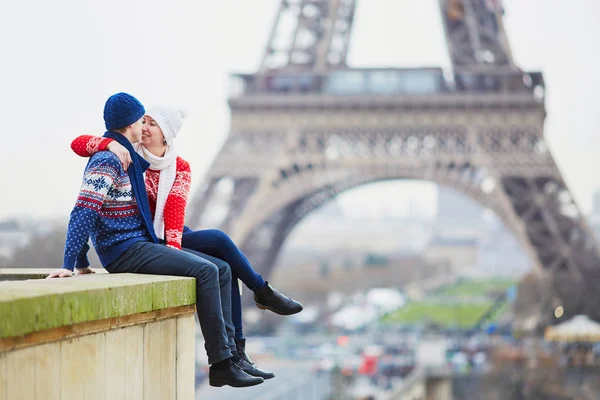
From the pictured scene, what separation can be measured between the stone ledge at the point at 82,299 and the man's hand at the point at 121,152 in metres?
0.49

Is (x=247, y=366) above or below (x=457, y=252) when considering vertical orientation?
above

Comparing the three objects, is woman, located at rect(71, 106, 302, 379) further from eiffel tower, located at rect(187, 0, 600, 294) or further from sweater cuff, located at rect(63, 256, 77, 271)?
eiffel tower, located at rect(187, 0, 600, 294)

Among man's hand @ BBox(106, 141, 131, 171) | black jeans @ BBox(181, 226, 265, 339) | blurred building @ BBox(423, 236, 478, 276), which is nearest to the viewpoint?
man's hand @ BBox(106, 141, 131, 171)

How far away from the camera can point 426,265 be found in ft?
352

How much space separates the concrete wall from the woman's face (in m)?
0.78

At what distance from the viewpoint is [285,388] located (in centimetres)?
3759

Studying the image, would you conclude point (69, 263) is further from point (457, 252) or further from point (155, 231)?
point (457, 252)

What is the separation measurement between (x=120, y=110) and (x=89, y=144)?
23 centimetres

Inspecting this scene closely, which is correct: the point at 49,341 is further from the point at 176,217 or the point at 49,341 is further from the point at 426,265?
the point at 426,265

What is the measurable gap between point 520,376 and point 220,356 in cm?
2844

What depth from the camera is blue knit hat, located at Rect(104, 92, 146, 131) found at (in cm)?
486

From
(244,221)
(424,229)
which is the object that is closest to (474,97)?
(244,221)

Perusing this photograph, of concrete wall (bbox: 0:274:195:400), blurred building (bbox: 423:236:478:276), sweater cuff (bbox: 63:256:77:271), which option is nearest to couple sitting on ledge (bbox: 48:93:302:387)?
sweater cuff (bbox: 63:256:77:271)

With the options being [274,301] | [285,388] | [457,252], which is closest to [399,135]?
[285,388]
